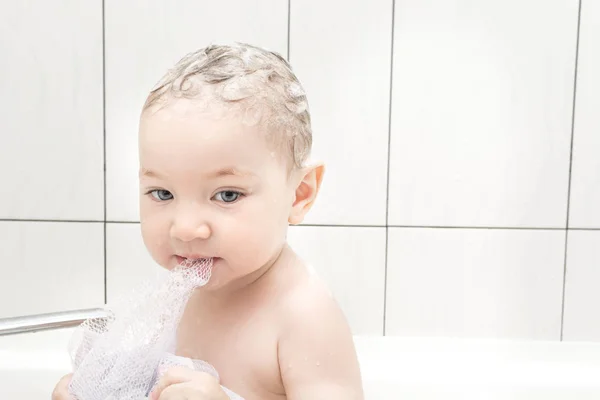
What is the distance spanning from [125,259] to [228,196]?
72 centimetres

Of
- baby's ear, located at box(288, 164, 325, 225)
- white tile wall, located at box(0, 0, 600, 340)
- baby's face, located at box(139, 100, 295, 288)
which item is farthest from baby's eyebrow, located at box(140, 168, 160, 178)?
white tile wall, located at box(0, 0, 600, 340)

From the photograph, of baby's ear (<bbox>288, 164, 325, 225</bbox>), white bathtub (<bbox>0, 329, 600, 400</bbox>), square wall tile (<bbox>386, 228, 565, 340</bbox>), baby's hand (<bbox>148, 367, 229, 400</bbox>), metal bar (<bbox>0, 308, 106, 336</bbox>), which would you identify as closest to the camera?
baby's hand (<bbox>148, 367, 229, 400</bbox>)

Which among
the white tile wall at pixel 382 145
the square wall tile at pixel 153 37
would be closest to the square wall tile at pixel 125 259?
the white tile wall at pixel 382 145

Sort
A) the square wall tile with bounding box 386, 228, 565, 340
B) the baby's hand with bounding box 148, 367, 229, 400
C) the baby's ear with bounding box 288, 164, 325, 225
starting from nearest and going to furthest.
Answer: the baby's hand with bounding box 148, 367, 229, 400 → the baby's ear with bounding box 288, 164, 325, 225 → the square wall tile with bounding box 386, 228, 565, 340

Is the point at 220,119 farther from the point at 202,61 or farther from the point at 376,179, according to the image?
the point at 376,179

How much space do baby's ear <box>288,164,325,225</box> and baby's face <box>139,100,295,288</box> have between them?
6cm

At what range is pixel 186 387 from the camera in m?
0.58

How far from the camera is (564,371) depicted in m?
1.14

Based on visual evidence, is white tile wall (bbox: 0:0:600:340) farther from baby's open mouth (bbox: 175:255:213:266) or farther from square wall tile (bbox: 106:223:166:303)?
baby's open mouth (bbox: 175:255:213:266)

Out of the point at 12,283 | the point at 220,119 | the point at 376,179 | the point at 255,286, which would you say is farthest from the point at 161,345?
the point at 12,283

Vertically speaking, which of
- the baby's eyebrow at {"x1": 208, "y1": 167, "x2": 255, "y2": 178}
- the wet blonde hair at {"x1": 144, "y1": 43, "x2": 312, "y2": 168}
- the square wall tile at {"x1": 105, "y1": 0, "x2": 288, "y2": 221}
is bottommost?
the baby's eyebrow at {"x1": 208, "y1": 167, "x2": 255, "y2": 178}

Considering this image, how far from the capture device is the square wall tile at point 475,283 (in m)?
1.21

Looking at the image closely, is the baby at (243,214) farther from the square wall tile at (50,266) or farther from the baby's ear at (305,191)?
the square wall tile at (50,266)

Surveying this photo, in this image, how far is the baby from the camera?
22.9 inches
